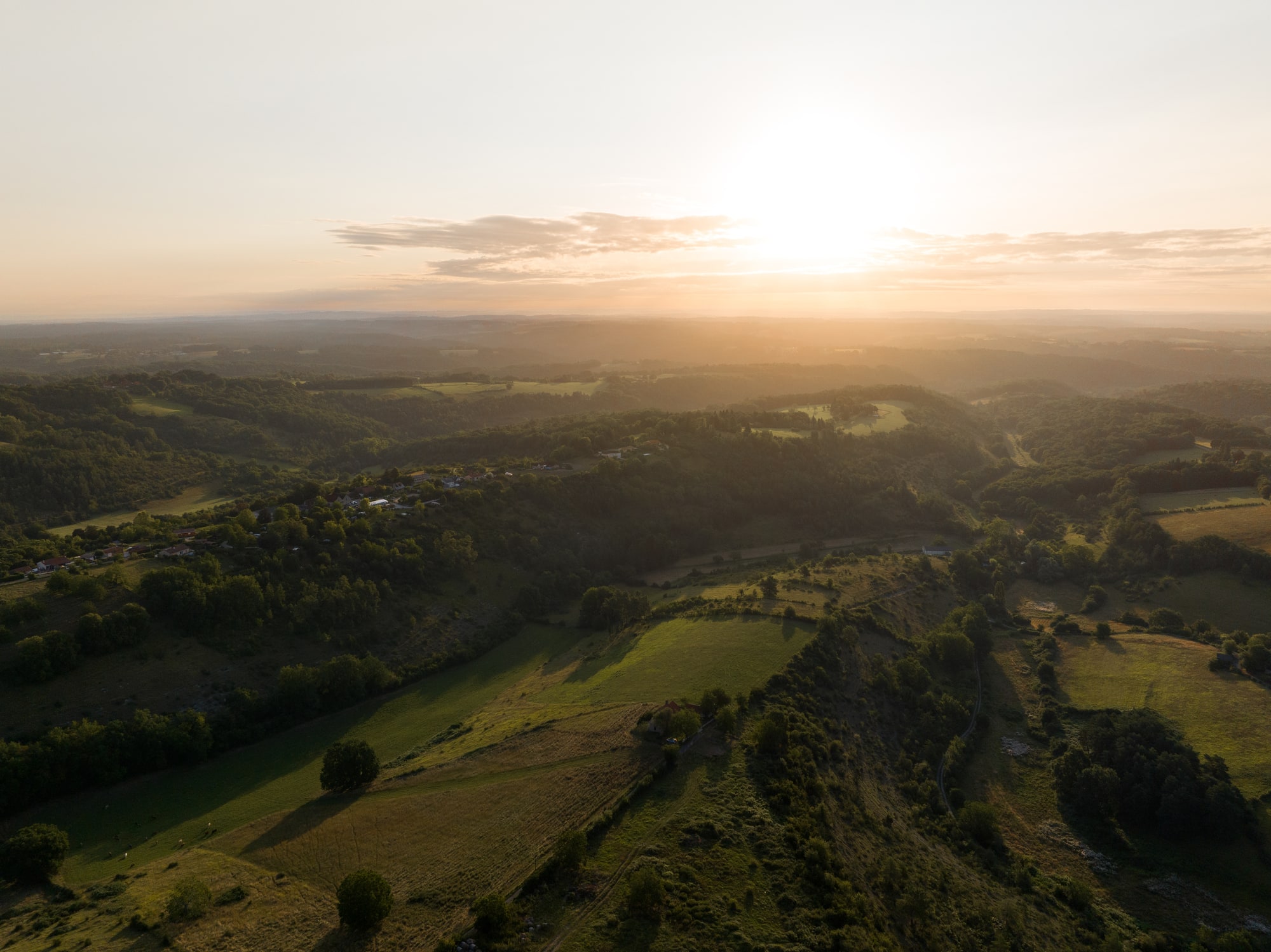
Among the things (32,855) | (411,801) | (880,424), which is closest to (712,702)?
(411,801)

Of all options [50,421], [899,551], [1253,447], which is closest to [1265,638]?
[899,551]

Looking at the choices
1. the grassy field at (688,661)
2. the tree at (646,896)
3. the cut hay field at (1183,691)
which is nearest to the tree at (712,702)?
the grassy field at (688,661)

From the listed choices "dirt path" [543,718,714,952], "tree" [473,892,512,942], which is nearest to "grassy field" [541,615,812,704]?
"dirt path" [543,718,714,952]

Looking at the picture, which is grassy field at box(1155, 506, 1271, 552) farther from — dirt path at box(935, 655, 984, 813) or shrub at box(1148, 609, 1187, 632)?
dirt path at box(935, 655, 984, 813)

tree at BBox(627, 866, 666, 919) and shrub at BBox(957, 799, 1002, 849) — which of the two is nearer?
tree at BBox(627, 866, 666, 919)

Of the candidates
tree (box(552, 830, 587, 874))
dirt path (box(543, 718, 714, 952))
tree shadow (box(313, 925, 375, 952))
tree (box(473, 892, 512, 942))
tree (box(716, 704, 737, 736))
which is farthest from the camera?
tree (box(716, 704, 737, 736))

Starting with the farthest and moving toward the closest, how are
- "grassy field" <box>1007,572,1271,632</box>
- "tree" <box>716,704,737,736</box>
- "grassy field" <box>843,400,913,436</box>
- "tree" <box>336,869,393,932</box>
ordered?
1. "grassy field" <box>843,400,913,436</box>
2. "grassy field" <box>1007,572,1271,632</box>
3. "tree" <box>716,704,737,736</box>
4. "tree" <box>336,869,393,932</box>

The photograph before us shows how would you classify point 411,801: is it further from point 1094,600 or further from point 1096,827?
point 1094,600
